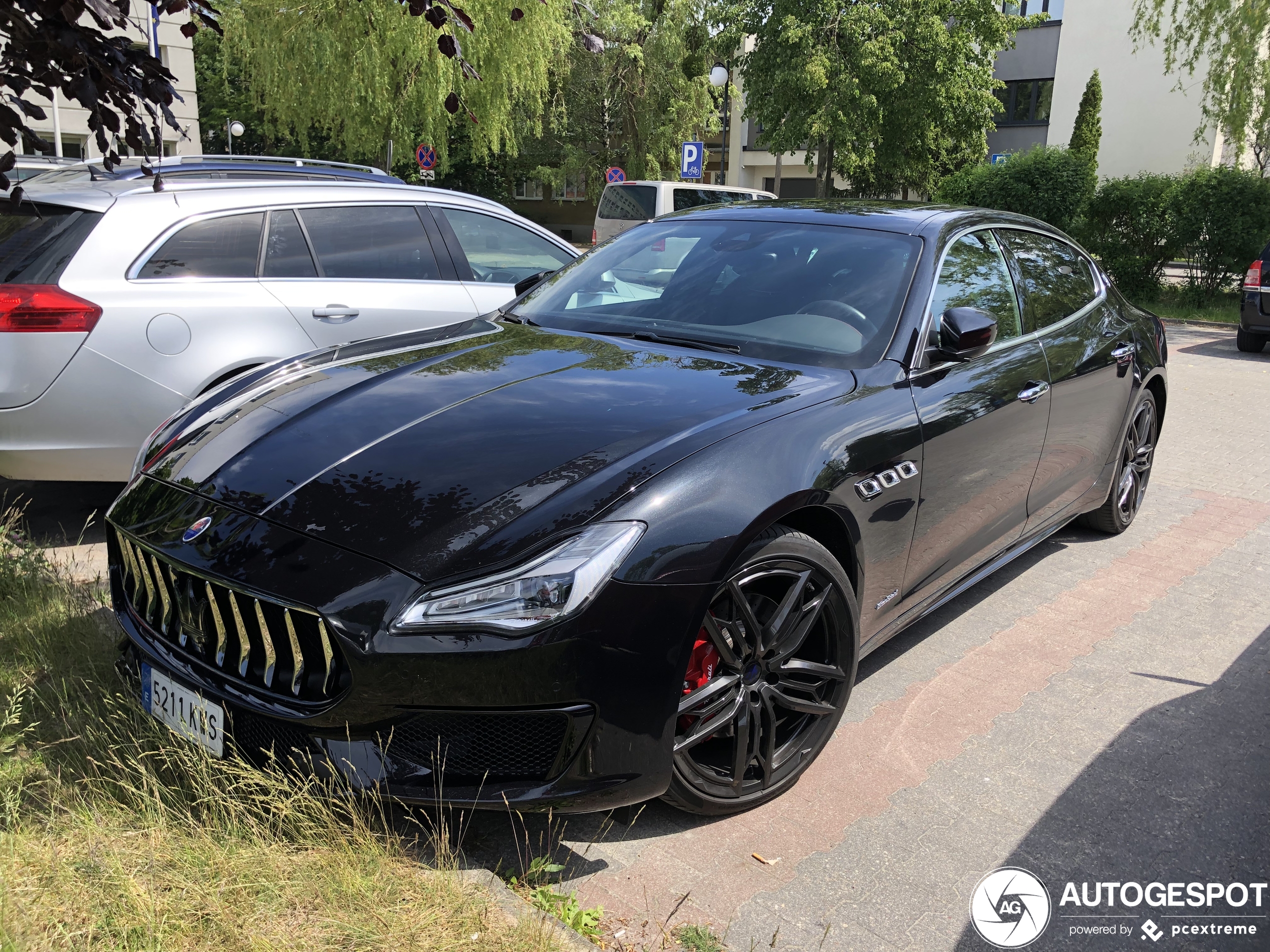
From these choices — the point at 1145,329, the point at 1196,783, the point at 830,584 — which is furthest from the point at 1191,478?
the point at 830,584

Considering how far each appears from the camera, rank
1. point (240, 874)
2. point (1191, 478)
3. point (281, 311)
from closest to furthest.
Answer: point (240, 874)
point (281, 311)
point (1191, 478)

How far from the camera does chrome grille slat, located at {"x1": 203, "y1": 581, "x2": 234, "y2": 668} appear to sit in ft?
8.23

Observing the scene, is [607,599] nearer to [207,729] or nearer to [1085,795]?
[207,729]

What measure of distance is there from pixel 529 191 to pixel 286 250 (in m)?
→ 53.9

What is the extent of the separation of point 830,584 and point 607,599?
85 cm

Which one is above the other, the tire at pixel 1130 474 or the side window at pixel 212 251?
the side window at pixel 212 251

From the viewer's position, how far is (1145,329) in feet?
18.0

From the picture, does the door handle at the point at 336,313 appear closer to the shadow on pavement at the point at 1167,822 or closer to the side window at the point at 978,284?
the side window at the point at 978,284

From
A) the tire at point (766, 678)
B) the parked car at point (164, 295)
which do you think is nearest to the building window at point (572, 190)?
the parked car at point (164, 295)

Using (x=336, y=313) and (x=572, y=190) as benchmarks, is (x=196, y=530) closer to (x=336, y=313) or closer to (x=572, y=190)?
(x=336, y=313)

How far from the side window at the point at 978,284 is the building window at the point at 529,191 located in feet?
Answer: 171

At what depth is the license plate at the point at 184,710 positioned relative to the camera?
251 cm

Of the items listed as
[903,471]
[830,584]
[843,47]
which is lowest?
[830,584]

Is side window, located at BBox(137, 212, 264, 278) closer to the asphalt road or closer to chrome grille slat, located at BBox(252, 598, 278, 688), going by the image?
the asphalt road
